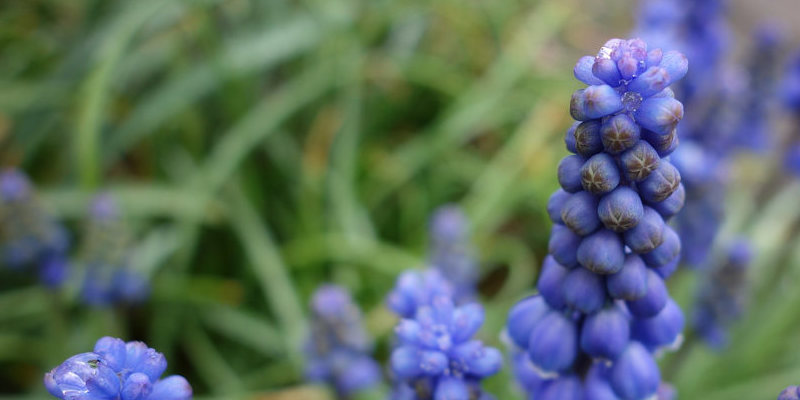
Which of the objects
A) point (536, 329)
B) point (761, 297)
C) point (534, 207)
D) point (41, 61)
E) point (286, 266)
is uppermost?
point (41, 61)

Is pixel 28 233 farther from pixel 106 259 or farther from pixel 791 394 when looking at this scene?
pixel 791 394

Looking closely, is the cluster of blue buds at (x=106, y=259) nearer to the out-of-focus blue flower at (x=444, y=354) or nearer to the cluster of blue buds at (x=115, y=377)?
the out-of-focus blue flower at (x=444, y=354)

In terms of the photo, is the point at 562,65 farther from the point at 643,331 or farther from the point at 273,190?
the point at 643,331

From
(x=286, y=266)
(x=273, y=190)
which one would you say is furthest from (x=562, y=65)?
(x=286, y=266)

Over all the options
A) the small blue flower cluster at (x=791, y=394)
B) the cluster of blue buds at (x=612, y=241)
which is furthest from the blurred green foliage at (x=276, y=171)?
the small blue flower cluster at (x=791, y=394)

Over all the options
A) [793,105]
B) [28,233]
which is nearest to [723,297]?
[793,105]
